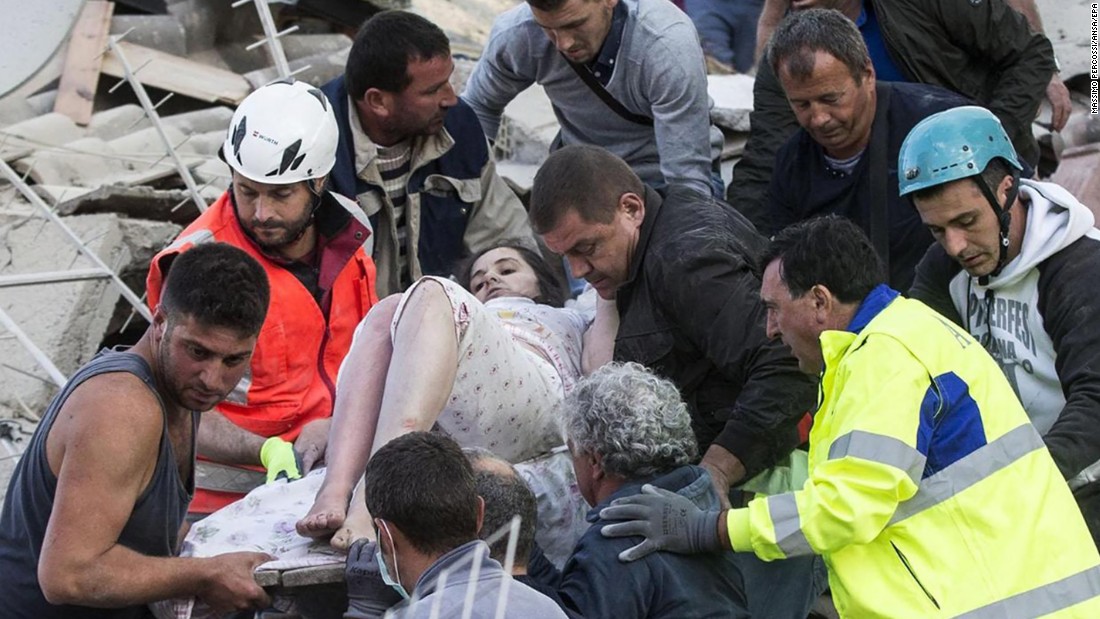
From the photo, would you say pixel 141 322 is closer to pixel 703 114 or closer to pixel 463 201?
pixel 463 201

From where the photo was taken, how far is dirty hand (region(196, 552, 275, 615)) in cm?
414

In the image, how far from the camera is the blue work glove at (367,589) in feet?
13.2

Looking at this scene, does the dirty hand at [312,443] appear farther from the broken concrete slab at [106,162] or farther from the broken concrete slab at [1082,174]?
the broken concrete slab at [1082,174]

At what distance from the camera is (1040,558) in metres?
3.61

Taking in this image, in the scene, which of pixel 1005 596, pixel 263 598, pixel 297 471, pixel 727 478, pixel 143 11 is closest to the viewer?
pixel 1005 596

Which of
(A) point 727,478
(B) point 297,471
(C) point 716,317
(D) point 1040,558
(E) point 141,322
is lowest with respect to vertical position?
(E) point 141,322

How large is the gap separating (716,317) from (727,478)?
0.46 meters

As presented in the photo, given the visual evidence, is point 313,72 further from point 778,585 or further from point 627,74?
point 778,585

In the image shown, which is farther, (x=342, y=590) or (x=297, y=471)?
(x=297, y=471)

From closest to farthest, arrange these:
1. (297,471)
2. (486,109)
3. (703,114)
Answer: (297,471) → (703,114) → (486,109)

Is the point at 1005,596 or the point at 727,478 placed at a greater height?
the point at 1005,596

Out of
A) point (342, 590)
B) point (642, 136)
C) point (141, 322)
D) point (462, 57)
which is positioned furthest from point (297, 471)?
point (462, 57)

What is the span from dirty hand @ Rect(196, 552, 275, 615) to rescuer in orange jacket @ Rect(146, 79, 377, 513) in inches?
28.6

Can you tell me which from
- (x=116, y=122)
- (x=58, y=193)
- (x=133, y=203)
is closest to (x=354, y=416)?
(x=133, y=203)
